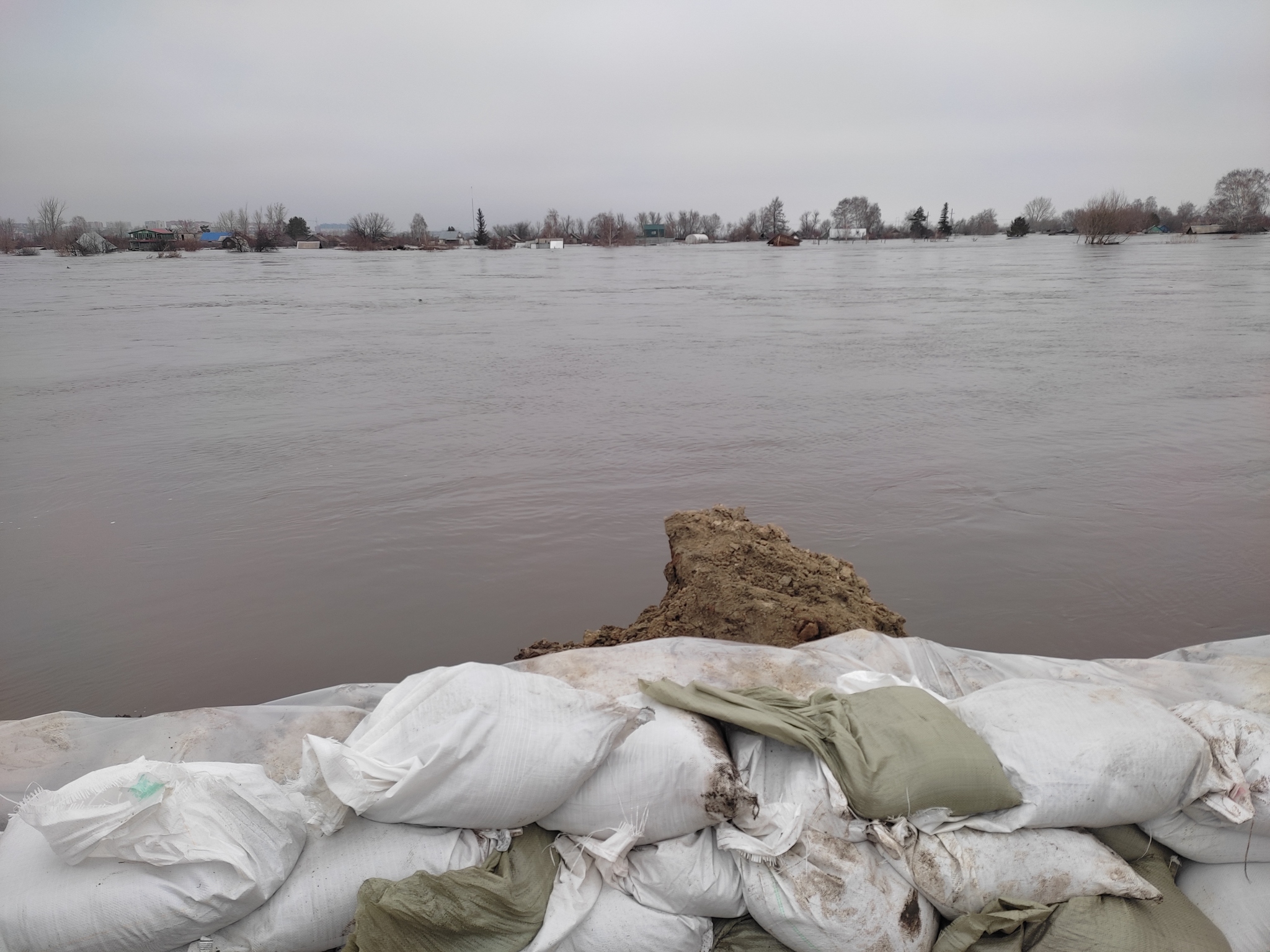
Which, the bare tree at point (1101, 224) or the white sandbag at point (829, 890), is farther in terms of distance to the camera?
the bare tree at point (1101, 224)

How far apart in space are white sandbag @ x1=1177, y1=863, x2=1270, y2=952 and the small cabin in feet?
234

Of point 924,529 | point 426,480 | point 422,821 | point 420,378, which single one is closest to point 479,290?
point 420,378

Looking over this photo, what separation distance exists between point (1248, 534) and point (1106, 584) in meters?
1.23

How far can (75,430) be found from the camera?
24.4 feet

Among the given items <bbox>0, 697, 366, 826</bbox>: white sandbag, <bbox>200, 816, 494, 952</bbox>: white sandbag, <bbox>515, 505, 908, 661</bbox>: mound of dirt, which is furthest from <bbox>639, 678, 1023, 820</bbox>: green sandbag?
<bbox>0, 697, 366, 826</bbox>: white sandbag

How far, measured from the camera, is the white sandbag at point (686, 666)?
2.30 m

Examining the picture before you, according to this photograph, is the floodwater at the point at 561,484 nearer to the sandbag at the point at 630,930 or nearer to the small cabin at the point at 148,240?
the sandbag at the point at 630,930

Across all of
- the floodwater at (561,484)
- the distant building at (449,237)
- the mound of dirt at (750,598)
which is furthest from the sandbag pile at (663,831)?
the distant building at (449,237)

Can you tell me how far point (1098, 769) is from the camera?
1.81 meters

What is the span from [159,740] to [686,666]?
1358mm

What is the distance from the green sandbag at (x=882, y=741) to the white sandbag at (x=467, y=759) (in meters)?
0.26

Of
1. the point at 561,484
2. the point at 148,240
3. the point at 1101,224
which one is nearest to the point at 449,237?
the point at 148,240

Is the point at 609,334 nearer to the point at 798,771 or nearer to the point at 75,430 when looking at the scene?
the point at 75,430

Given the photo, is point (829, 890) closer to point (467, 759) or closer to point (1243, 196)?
point (467, 759)
